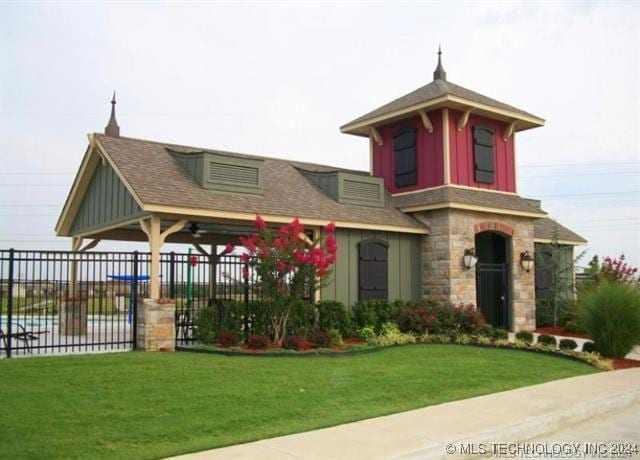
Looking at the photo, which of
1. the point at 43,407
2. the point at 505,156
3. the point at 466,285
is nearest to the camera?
the point at 43,407

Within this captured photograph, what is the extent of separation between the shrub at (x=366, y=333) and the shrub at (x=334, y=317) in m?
0.24

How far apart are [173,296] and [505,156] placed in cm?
1119

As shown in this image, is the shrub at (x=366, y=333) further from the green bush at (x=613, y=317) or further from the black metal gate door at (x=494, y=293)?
the black metal gate door at (x=494, y=293)

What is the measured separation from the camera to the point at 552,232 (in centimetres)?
2230

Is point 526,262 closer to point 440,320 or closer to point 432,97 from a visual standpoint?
point 440,320

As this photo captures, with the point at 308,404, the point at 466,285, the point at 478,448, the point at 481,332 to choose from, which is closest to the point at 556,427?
the point at 478,448

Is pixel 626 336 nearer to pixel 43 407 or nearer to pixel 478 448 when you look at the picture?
pixel 478 448

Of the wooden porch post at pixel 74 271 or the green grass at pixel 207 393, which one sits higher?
the wooden porch post at pixel 74 271

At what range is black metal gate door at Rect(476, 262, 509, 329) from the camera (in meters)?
17.5

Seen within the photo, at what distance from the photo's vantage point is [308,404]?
7.45 meters

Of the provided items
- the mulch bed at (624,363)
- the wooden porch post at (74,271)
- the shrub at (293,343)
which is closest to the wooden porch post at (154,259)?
the shrub at (293,343)

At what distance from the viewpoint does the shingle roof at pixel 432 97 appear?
17266 millimetres

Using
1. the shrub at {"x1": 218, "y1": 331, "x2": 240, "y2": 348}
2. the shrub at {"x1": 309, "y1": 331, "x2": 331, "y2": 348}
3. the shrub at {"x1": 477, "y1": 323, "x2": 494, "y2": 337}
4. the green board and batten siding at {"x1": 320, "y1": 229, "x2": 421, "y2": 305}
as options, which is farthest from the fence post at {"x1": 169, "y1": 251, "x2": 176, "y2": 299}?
the shrub at {"x1": 477, "y1": 323, "x2": 494, "y2": 337}

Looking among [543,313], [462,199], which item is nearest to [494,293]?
[543,313]
